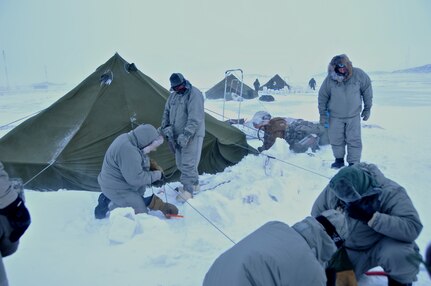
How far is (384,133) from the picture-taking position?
24.8ft

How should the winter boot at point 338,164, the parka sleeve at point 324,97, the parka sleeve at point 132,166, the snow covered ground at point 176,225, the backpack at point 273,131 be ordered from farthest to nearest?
1. the backpack at point 273,131
2. the winter boot at point 338,164
3. the parka sleeve at point 324,97
4. the parka sleeve at point 132,166
5. the snow covered ground at point 176,225

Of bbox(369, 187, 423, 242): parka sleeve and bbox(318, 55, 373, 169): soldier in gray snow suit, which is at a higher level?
bbox(318, 55, 373, 169): soldier in gray snow suit

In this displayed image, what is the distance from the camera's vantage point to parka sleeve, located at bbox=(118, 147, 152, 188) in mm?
3074

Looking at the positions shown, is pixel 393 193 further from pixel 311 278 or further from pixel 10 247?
pixel 10 247

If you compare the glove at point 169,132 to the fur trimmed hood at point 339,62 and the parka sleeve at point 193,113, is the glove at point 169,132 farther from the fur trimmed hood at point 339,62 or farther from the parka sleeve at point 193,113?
the fur trimmed hood at point 339,62

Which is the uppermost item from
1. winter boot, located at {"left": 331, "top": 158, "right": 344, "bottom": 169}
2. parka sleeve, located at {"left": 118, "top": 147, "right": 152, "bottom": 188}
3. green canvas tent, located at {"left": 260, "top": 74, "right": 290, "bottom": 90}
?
parka sleeve, located at {"left": 118, "top": 147, "right": 152, "bottom": 188}

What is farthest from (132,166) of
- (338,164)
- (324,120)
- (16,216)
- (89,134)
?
(338,164)

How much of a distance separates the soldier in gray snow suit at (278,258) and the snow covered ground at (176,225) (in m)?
0.97

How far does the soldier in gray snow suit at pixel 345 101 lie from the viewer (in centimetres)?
419

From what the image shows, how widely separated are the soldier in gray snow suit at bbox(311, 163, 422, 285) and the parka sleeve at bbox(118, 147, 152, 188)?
1.78 meters

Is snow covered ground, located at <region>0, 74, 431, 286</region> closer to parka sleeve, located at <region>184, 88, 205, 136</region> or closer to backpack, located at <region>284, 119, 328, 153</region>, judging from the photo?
backpack, located at <region>284, 119, 328, 153</region>

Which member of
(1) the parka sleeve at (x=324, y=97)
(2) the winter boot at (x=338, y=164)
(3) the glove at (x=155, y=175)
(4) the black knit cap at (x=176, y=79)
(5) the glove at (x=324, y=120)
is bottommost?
(2) the winter boot at (x=338, y=164)

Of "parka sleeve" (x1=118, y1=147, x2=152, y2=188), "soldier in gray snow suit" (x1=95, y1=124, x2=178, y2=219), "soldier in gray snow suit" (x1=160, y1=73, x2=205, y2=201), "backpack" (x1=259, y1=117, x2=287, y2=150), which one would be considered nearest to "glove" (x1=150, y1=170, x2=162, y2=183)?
"soldier in gray snow suit" (x1=95, y1=124, x2=178, y2=219)

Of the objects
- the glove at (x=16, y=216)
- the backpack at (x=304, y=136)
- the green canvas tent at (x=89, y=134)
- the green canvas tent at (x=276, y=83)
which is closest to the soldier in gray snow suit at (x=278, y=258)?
the glove at (x=16, y=216)
